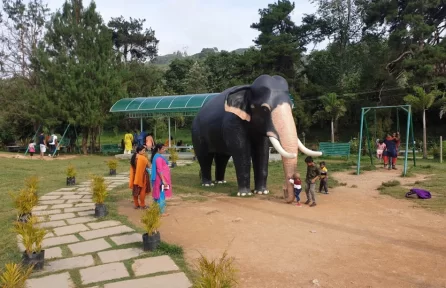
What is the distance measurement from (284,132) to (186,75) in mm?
32527

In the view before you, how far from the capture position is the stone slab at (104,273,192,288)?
147 inches

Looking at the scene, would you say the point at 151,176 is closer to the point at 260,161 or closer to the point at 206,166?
the point at 260,161

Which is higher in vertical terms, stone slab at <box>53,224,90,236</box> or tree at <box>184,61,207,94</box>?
tree at <box>184,61,207,94</box>

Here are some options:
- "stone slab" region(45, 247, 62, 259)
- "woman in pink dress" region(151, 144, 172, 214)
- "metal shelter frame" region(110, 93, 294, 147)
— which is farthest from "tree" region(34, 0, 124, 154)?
"stone slab" region(45, 247, 62, 259)

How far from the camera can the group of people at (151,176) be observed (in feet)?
21.9

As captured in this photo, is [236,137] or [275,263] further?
[236,137]

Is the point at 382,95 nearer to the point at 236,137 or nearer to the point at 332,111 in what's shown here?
the point at 332,111

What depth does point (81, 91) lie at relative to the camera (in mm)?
21047

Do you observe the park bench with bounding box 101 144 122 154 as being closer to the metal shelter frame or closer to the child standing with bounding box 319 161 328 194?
the metal shelter frame

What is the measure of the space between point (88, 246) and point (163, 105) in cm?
1640

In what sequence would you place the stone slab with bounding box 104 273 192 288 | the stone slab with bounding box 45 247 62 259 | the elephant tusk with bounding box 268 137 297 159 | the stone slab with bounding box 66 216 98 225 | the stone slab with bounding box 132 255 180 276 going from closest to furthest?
the stone slab with bounding box 104 273 192 288 < the stone slab with bounding box 132 255 180 276 < the stone slab with bounding box 45 247 62 259 < the stone slab with bounding box 66 216 98 225 < the elephant tusk with bounding box 268 137 297 159

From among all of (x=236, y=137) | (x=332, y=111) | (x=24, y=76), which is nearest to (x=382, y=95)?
(x=332, y=111)

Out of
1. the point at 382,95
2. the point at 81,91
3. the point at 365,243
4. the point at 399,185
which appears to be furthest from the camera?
the point at 382,95

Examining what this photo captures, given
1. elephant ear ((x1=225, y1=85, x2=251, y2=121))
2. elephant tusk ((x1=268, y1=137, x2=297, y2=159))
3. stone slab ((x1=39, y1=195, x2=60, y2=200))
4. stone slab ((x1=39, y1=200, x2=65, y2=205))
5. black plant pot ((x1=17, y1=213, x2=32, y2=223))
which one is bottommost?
stone slab ((x1=39, y1=200, x2=65, y2=205))
